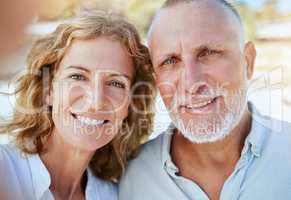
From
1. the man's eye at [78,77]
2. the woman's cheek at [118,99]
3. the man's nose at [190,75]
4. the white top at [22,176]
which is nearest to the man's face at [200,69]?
the man's nose at [190,75]

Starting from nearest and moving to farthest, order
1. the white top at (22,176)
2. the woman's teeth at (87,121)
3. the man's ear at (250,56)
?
the white top at (22,176) → the woman's teeth at (87,121) → the man's ear at (250,56)

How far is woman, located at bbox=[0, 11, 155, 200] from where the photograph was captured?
1.17 meters

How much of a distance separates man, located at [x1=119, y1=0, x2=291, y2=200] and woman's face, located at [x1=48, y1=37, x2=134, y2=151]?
14 cm

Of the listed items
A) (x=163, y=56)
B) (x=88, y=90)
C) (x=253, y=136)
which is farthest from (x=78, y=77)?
(x=253, y=136)

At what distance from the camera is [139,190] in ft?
4.09

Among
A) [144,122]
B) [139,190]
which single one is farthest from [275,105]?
[139,190]

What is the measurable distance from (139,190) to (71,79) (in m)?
0.34

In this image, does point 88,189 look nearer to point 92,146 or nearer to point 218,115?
point 92,146

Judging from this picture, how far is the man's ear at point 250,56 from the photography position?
4.32ft

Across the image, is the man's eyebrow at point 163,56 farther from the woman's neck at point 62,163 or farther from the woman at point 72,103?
the woman's neck at point 62,163

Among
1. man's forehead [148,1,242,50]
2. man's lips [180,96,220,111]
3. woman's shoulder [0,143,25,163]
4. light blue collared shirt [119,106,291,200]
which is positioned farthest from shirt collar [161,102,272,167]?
A: woman's shoulder [0,143,25,163]

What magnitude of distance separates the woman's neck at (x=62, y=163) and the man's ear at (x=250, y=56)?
50 cm

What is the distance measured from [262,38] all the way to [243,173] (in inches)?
20.9

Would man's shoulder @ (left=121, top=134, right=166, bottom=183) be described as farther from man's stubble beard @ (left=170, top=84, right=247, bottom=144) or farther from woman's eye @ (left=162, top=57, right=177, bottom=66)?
woman's eye @ (left=162, top=57, right=177, bottom=66)
